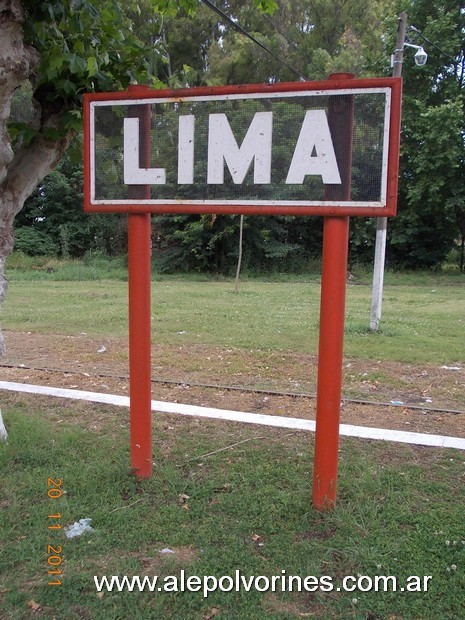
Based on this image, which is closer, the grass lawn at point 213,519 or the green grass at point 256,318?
the grass lawn at point 213,519

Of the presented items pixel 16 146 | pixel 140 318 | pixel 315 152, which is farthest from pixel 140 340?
pixel 16 146

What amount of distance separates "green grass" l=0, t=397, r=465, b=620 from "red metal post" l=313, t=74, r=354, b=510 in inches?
10.7

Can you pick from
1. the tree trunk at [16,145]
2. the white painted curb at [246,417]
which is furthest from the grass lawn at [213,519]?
the tree trunk at [16,145]

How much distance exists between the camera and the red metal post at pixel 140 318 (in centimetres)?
354

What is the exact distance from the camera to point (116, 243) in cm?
2852

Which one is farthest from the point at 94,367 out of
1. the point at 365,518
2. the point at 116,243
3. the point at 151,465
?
the point at 116,243

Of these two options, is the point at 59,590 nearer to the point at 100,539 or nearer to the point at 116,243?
the point at 100,539

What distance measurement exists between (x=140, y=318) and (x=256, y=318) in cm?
705

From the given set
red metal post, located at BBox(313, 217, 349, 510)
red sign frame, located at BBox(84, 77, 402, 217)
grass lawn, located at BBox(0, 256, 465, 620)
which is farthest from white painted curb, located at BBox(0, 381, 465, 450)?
red sign frame, located at BBox(84, 77, 402, 217)

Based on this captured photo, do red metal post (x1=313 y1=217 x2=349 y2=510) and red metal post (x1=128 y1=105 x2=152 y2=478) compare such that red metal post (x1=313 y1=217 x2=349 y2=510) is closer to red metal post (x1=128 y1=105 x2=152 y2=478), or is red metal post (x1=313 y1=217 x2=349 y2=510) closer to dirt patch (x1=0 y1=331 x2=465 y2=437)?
red metal post (x1=128 y1=105 x2=152 y2=478)

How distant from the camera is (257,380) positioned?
248 inches

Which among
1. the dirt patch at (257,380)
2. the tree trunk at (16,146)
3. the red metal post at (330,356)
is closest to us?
the red metal post at (330,356)
